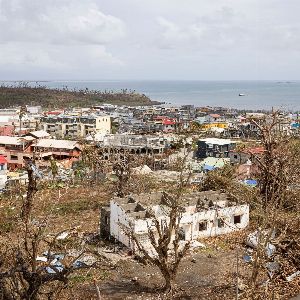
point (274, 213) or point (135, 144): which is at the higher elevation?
point (274, 213)

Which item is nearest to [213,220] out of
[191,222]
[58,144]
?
[191,222]

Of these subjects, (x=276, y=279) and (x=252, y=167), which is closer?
(x=276, y=279)

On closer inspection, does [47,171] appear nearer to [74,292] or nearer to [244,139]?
[74,292]

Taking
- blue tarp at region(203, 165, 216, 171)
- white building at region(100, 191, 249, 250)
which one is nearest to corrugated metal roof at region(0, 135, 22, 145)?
blue tarp at region(203, 165, 216, 171)

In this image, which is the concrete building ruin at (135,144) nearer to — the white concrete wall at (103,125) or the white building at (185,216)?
the white concrete wall at (103,125)

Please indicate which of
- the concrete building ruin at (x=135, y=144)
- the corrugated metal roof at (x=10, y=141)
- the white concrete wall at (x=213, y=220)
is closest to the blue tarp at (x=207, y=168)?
the concrete building ruin at (x=135, y=144)

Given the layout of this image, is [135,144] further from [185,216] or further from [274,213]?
[274,213]

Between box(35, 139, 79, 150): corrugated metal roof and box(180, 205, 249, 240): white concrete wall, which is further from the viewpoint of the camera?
box(35, 139, 79, 150): corrugated metal roof

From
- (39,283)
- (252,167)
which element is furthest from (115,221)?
(252,167)

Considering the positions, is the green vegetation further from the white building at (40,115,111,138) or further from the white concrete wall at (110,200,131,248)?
the white concrete wall at (110,200,131,248)
